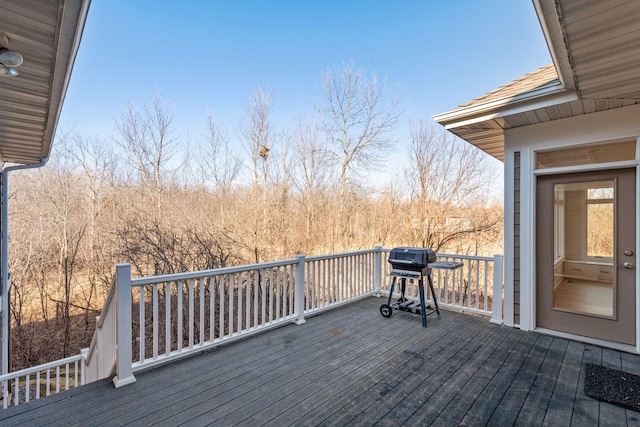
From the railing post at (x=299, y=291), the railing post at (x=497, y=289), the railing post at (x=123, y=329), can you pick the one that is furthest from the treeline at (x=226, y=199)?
the railing post at (x=123, y=329)

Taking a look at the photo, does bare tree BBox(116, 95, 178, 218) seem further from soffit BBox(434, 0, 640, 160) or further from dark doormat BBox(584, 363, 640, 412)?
dark doormat BBox(584, 363, 640, 412)

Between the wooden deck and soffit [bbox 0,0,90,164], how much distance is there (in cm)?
242

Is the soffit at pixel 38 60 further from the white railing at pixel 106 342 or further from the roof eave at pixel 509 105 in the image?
the roof eave at pixel 509 105

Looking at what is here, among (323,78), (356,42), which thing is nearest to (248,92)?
(323,78)

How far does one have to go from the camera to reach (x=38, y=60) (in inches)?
76.7

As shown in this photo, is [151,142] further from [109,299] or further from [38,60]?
[38,60]

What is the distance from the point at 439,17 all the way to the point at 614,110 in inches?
212

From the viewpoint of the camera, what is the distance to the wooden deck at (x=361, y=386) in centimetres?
198

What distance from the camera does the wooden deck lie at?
1.98 m

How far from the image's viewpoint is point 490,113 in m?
3.47

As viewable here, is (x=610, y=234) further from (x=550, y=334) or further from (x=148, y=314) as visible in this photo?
(x=148, y=314)

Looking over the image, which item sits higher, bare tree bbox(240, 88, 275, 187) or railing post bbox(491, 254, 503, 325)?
bare tree bbox(240, 88, 275, 187)

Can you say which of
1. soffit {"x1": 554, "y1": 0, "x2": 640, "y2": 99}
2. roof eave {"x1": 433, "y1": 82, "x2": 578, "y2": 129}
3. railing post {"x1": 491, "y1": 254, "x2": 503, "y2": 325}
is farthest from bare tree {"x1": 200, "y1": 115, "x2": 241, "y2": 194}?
soffit {"x1": 554, "y1": 0, "x2": 640, "y2": 99}

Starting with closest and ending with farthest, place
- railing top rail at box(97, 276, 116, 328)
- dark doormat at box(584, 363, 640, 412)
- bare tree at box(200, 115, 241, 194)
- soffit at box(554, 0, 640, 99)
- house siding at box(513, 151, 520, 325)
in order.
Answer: soffit at box(554, 0, 640, 99) < dark doormat at box(584, 363, 640, 412) < railing top rail at box(97, 276, 116, 328) < house siding at box(513, 151, 520, 325) < bare tree at box(200, 115, 241, 194)
